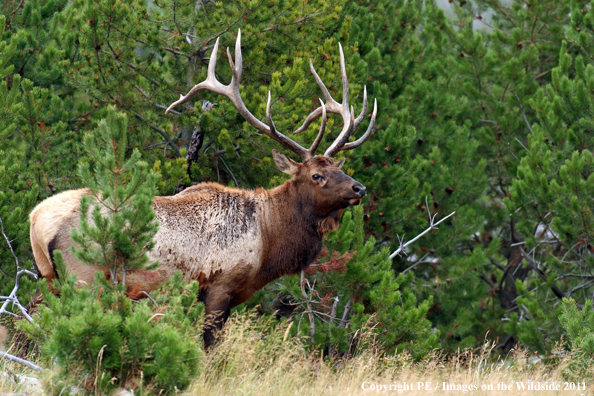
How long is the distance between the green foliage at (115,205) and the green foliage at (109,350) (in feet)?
1.16

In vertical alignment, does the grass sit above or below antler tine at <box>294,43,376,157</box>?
below

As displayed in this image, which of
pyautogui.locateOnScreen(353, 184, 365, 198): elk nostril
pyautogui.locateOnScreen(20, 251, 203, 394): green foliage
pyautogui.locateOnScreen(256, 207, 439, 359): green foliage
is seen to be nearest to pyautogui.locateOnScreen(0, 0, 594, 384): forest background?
pyautogui.locateOnScreen(256, 207, 439, 359): green foliage

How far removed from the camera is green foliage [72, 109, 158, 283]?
4.32 m

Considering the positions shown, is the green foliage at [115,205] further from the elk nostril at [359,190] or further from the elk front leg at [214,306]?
the elk nostril at [359,190]

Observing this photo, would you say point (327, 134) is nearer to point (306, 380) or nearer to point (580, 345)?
point (580, 345)

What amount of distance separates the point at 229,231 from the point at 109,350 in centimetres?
253

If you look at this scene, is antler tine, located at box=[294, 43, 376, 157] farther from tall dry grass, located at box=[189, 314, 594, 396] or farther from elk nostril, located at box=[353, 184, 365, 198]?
tall dry grass, located at box=[189, 314, 594, 396]

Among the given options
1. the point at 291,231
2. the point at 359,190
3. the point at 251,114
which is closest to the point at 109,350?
the point at 291,231

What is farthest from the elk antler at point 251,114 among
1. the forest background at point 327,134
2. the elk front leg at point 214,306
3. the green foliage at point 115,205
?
the green foliage at point 115,205

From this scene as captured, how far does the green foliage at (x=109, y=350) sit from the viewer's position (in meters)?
3.97

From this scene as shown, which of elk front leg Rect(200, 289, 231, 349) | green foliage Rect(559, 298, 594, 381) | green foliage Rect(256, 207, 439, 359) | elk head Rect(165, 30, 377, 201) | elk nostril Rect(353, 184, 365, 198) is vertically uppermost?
elk head Rect(165, 30, 377, 201)

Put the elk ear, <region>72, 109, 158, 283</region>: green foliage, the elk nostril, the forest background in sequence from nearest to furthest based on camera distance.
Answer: <region>72, 109, 158, 283</region>: green foliage < the elk nostril < the elk ear < the forest background

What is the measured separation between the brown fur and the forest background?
0.64 m

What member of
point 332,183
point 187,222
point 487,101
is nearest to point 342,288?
point 332,183
